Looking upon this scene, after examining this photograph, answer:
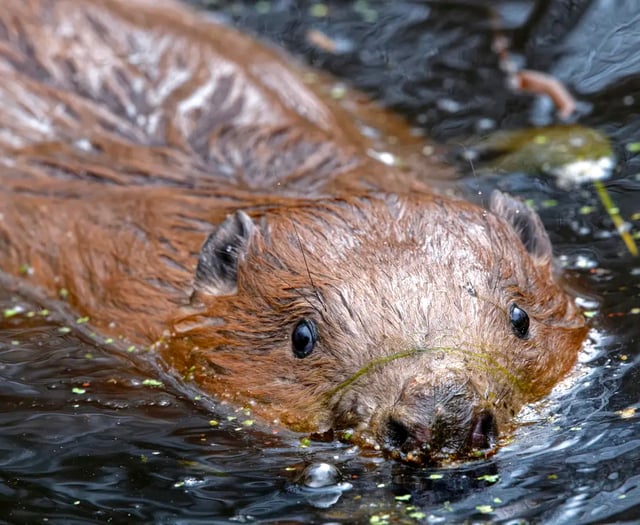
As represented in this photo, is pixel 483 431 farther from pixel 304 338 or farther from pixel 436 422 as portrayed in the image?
pixel 304 338

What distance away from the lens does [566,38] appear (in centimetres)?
958

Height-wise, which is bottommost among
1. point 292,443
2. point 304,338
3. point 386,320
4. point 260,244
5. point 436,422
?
point 436,422

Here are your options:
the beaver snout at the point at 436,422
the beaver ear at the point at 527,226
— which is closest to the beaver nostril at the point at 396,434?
the beaver snout at the point at 436,422

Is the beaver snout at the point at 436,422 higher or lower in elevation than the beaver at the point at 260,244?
lower

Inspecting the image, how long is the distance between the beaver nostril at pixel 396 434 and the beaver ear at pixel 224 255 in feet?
4.32

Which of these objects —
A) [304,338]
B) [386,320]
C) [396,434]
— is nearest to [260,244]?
[304,338]

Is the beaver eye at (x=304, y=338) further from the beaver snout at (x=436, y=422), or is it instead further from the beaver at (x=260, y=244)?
the beaver snout at (x=436, y=422)

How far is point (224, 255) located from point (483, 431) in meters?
1.66

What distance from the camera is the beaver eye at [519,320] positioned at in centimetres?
520

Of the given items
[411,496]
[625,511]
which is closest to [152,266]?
[411,496]

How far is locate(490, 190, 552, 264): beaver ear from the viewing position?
19.4 ft

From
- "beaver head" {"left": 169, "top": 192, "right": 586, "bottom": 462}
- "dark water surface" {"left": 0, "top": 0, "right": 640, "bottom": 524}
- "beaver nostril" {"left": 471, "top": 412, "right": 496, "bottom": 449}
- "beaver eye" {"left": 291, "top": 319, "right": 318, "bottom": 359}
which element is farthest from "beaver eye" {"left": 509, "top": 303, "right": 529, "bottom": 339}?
"beaver eye" {"left": 291, "top": 319, "right": 318, "bottom": 359}

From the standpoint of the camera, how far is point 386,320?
4875 millimetres

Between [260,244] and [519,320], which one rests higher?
[260,244]
